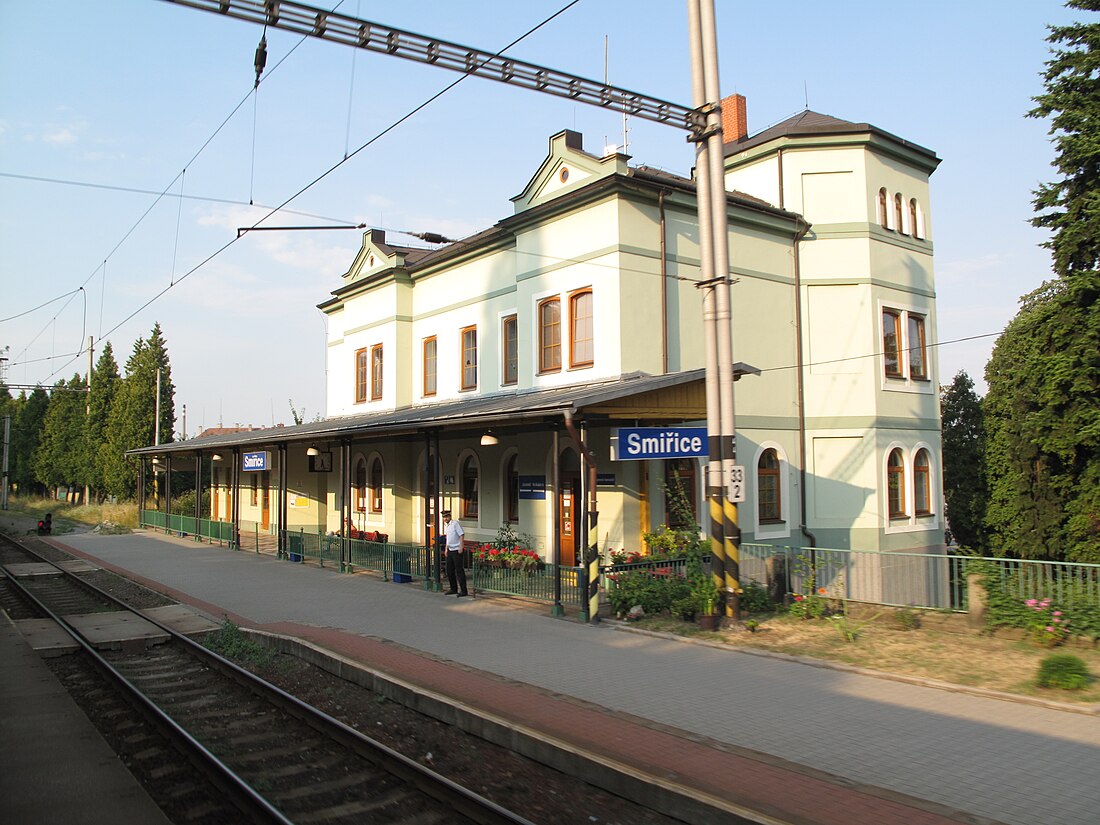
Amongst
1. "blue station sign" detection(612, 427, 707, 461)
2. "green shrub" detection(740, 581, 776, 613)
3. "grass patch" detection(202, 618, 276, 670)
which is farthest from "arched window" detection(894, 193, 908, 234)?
"grass patch" detection(202, 618, 276, 670)

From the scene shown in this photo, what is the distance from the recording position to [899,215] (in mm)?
21375

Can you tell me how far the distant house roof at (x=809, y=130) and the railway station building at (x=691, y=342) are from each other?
78 mm

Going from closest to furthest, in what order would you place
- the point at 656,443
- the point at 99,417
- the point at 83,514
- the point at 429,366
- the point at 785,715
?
the point at 785,715, the point at 656,443, the point at 429,366, the point at 83,514, the point at 99,417

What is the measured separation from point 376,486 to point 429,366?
14.4 ft

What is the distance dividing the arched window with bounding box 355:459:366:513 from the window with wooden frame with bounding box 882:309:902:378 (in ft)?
51.7

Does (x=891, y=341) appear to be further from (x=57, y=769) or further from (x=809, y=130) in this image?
(x=57, y=769)

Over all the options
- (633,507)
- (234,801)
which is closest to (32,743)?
(234,801)

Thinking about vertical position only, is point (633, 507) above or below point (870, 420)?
below

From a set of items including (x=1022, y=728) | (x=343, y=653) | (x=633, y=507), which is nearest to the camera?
(x=1022, y=728)

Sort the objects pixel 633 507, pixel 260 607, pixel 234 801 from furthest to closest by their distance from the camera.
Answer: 1. pixel 633 507
2. pixel 260 607
3. pixel 234 801

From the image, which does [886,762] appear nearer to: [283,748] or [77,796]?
[283,748]

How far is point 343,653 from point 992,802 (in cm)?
738

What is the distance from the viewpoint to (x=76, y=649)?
38.3 ft

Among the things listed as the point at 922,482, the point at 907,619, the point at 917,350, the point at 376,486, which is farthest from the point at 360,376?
the point at 907,619
